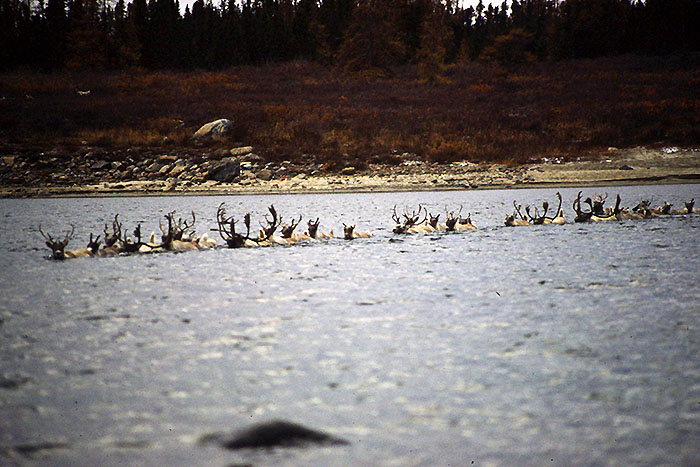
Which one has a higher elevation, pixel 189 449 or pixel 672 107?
pixel 672 107

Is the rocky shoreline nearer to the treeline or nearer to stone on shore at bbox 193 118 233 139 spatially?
stone on shore at bbox 193 118 233 139

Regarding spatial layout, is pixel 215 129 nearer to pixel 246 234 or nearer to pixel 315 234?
pixel 246 234

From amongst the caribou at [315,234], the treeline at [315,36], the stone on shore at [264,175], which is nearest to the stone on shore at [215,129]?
the stone on shore at [264,175]

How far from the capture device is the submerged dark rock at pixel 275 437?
2643 millimetres

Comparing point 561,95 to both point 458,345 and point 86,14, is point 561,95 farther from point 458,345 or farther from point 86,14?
point 86,14

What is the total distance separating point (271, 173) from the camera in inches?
926

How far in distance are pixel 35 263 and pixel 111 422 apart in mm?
5792

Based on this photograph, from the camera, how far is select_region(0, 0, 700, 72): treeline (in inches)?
2095

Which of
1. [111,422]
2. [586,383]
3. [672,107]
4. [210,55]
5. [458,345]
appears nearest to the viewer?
[111,422]

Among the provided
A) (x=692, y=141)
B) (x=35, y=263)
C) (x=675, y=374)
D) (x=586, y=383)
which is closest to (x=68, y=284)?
(x=35, y=263)

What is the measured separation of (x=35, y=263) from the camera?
25.4ft

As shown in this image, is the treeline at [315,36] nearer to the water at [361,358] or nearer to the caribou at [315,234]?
the caribou at [315,234]

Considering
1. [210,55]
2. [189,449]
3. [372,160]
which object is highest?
[210,55]

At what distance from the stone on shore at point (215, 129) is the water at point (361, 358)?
66.4ft
